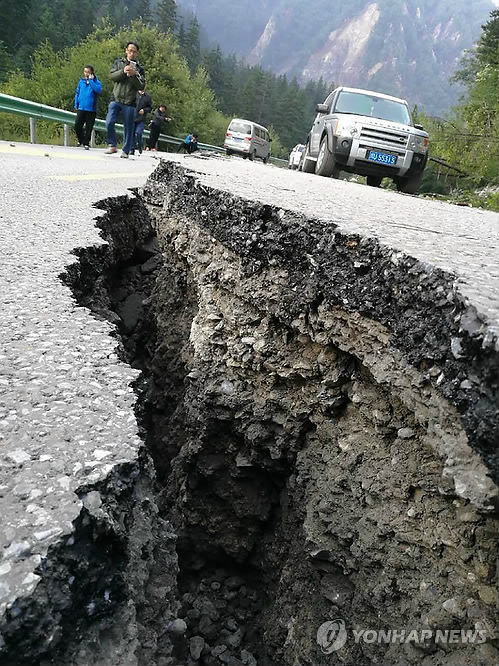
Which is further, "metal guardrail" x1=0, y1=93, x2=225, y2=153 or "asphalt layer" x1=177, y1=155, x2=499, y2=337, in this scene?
"metal guardrail" x1=0, y1=93, x2=225, y2=153

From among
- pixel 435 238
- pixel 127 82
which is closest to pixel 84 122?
pixel 127 82

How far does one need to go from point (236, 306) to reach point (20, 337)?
1.07 meters

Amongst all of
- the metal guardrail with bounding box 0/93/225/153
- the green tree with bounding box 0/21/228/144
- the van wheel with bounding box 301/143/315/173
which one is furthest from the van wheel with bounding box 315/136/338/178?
the green tree with bounding box 0/21/228/144

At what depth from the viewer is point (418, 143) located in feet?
26.5

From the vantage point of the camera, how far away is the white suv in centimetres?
787

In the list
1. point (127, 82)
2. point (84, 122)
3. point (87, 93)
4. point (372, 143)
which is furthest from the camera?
point (84, 122)

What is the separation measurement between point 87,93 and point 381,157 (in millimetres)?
6248

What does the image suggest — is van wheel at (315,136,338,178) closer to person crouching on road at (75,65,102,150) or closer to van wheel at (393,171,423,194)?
van wheel at (393,171,423,194)

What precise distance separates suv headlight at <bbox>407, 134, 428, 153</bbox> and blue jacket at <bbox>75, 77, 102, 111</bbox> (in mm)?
6308

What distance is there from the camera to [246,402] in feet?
7.97

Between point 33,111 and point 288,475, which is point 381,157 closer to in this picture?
point 288,475

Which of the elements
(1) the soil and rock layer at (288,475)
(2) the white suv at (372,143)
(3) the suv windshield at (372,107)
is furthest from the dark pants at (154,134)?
(1) the soil and rock layer at (288,475)

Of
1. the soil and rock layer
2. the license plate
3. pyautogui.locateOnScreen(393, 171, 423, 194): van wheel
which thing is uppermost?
the license plate

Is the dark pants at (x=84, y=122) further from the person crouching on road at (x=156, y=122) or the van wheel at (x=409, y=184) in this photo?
the van wheel at (x=409, y=184)
